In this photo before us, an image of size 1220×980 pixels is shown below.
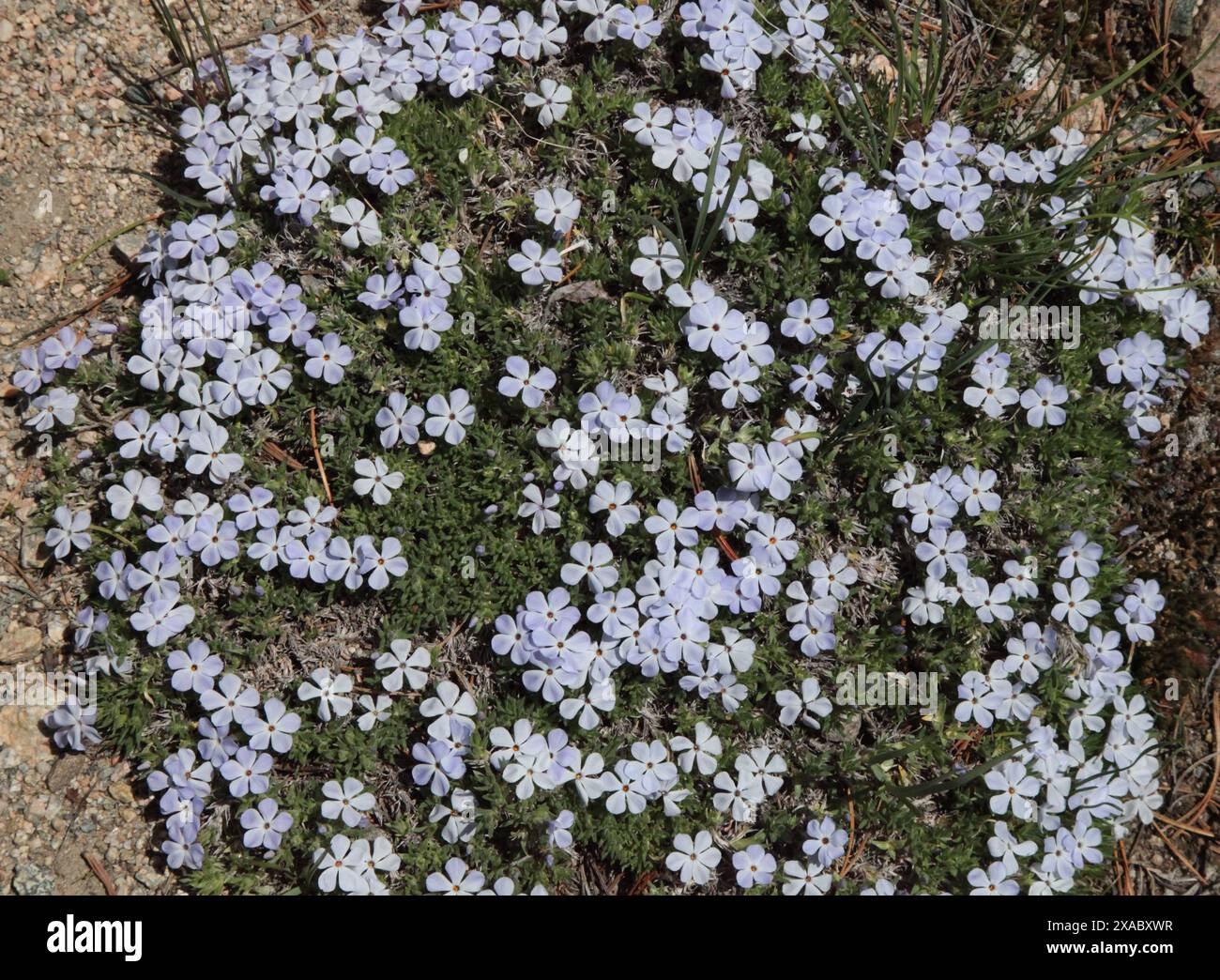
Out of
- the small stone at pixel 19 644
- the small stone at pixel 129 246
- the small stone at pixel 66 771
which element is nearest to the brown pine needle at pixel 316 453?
the small stone at pixel 129 246

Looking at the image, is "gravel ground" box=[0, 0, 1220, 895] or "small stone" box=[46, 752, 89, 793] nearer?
"small stone" box=[46, 752, 89, 793]

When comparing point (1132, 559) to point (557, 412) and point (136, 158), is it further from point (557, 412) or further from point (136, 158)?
point (136, 158)

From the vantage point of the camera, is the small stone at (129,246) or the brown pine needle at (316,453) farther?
the small stone at (129,246)

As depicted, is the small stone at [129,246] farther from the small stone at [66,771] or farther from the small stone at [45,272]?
the small stone at [66,771]

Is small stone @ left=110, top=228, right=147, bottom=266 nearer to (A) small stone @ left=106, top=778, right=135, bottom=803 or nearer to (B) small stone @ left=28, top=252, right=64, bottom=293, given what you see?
(B) small stone @ left=28, top=252, right=64, bottom=293

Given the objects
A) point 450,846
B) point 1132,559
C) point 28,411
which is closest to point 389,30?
point 28,411

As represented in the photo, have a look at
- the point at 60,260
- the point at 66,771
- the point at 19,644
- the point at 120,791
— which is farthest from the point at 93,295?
the point at 120,791

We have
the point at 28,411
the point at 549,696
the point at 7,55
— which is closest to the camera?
the point at 549,696

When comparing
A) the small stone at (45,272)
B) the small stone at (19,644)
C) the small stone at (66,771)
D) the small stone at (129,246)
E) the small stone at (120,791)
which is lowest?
the small stone at (120,791)

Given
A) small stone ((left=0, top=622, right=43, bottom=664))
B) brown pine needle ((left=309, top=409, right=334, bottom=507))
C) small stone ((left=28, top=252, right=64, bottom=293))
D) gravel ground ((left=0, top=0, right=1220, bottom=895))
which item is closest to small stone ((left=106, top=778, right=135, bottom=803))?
gravel ground ((left=0, top=0, right=1220, bottom=895))
